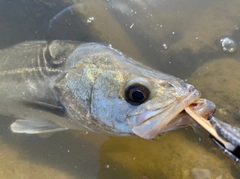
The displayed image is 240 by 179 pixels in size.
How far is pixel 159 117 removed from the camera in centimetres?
230

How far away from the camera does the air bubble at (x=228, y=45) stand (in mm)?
3902

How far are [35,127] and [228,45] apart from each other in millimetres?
2368

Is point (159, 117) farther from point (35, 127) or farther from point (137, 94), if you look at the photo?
point (35, 127)

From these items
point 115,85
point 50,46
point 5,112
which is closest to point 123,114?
point 115,85

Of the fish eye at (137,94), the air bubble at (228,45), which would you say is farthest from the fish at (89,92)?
the air bubble at (228,45)

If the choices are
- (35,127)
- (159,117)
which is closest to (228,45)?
(159,117)

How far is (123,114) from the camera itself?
255 centimetres

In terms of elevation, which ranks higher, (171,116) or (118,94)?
(118,94)

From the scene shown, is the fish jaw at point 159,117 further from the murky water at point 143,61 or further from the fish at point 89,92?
the murky water at point 143,61

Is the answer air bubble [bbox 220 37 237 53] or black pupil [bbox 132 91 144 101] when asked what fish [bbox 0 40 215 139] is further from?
air bubble [bbox 220 37 237 53]

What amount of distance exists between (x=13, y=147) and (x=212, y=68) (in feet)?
7.76

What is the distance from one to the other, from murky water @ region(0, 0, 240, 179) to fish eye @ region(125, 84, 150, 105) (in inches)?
40.5

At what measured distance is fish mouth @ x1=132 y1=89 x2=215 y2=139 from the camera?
2.25 meters

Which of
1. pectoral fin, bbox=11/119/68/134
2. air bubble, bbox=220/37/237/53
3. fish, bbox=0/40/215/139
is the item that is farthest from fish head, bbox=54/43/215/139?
air bubble, bbox=220/37/237/53
